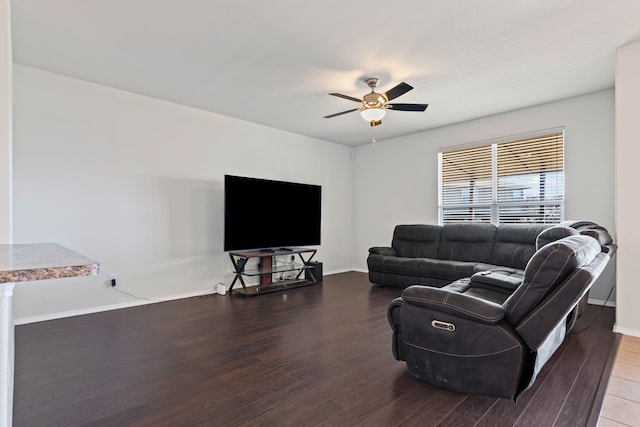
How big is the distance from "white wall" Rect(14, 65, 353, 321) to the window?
286 centimetres

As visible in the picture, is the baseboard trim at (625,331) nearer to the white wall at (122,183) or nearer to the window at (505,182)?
the window at (505,182)

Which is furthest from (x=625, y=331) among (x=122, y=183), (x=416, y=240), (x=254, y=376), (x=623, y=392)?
(x=122, y=183)

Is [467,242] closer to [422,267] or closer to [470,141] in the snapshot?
[422,267]

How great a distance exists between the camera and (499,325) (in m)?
2.01

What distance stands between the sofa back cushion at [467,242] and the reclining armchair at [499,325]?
8.65ft

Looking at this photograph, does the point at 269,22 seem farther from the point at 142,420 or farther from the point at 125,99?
the point at 142,420

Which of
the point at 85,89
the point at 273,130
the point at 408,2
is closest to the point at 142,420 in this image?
the point at 408,2

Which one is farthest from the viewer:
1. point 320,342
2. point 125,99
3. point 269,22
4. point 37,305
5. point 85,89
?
point 125,99

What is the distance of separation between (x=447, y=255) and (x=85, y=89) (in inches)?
214

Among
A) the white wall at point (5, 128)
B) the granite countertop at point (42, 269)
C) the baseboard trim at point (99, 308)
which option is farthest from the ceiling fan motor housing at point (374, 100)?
the baseboard trim at point (99, 308)

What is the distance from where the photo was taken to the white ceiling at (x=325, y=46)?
2578mm

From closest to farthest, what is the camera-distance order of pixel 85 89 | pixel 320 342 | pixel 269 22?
pixel 269 22 < pixel 320 342 < pixel 85 89

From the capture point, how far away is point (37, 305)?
3.61 m

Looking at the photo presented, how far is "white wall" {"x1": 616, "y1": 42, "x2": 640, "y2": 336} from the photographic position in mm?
3182
